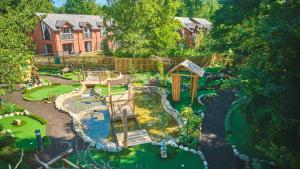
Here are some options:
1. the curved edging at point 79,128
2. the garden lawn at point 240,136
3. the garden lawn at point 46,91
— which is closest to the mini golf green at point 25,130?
the curved edging at point 79,128

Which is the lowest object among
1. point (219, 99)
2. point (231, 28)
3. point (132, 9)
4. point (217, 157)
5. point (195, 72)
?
point (217, 157)

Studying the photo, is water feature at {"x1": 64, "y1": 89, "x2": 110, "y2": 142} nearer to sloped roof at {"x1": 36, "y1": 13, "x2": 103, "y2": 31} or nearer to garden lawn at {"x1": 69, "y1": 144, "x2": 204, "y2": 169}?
garden lawn at {"x1": 69, "y1": 144, "x2": 204, "y2": 169}

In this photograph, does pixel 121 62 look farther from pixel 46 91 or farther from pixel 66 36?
pixel 66 36

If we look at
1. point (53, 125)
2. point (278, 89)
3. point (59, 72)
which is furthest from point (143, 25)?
point (278, 89)

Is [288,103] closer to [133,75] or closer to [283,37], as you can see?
[283,37]

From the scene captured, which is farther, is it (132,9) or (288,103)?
(132,9)

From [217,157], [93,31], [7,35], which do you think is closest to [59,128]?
[7,35]
